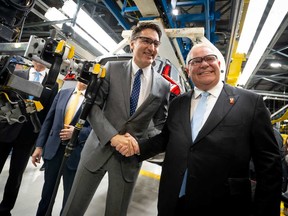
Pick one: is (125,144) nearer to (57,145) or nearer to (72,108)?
(57,145)

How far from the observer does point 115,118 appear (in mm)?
1523

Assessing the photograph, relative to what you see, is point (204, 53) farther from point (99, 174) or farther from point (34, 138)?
point (34, 138)

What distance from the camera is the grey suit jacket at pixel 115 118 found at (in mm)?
1463

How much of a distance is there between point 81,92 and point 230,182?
185 cm

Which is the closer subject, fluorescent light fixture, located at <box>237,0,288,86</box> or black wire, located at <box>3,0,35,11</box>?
black wire, located at <box>3,0,35,11</box>

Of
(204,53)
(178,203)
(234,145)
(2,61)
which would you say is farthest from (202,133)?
(2,61)

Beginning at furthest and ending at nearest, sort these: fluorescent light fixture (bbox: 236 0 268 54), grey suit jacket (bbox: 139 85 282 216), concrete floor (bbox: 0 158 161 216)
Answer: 1. concrete floor (bbox: 0 158 161 216)
2. fluorescent light fixture (bbox: 236 0 268 54)
3. grey suit jacket (bbox: 139 85 282 216)

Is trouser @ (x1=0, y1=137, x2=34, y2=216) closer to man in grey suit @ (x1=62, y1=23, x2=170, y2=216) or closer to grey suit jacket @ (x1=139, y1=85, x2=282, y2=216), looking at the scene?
man in grey suit @ (x1=62, y1=23, x2=170, y2=216)

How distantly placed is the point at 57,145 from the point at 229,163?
170 centimetres

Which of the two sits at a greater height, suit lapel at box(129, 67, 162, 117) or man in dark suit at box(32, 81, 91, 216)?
suit lapel at box(129, 67, 162, 117)

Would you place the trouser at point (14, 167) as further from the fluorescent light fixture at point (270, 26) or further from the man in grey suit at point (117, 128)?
the fluorescent light fixture at point (270, 26)

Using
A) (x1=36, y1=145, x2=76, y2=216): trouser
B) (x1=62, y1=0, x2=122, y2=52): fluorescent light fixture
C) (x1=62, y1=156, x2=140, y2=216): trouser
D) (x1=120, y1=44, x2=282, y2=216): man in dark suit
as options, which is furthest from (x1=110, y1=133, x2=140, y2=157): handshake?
(x1=62, y1=0, x2=122, y2=52): fluorescent light fixture

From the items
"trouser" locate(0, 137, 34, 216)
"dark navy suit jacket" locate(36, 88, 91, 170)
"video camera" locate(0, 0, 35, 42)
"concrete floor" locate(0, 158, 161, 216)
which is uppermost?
"video camera" locate(0, 0, 35, 42)

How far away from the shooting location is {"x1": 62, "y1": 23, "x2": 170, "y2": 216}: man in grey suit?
145 cm
